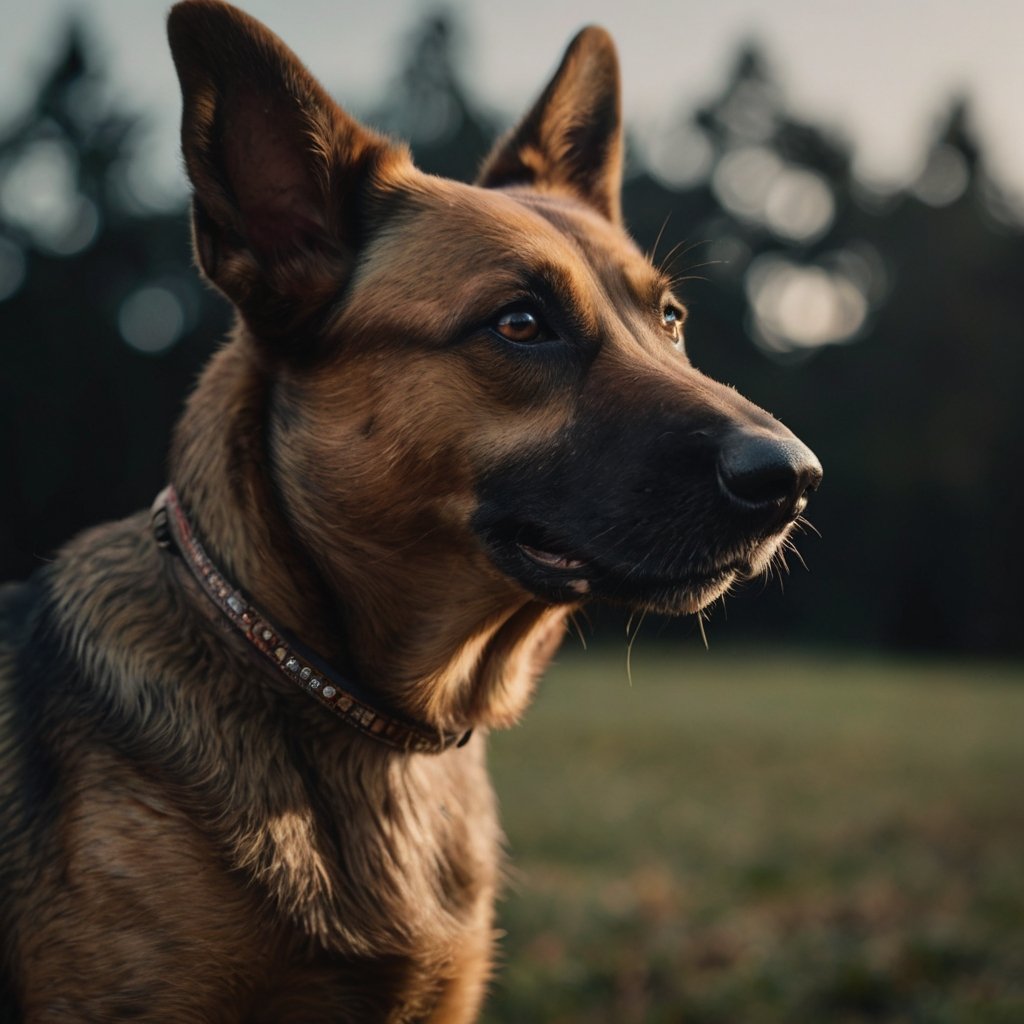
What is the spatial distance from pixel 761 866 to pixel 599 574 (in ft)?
16.5

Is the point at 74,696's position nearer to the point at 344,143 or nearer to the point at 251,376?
the point at 251,376

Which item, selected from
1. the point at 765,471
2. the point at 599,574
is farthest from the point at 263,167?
the point at 765,471

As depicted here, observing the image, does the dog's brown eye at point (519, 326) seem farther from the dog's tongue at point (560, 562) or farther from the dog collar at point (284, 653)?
the dog collar at point (284, 653)

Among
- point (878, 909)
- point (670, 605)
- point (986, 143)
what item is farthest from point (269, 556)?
point (986, 143)

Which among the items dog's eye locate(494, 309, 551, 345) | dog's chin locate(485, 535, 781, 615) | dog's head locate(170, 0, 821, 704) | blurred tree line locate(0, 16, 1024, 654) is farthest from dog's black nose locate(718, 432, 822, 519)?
blurred tree line locate(0, 16, 1024, 654)

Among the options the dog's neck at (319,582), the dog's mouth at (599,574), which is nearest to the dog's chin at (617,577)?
the dog's mouth at (599,574)

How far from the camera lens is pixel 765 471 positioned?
2.74m

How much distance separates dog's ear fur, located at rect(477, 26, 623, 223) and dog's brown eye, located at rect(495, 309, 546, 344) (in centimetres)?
125

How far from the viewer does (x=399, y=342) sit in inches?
122

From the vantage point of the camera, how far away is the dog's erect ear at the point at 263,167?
2.93 meters

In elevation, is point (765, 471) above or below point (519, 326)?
above

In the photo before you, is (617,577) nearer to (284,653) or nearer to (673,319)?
(284,653)

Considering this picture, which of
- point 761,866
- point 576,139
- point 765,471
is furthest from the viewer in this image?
point 761,866

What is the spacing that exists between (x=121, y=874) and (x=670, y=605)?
4.86 feet
